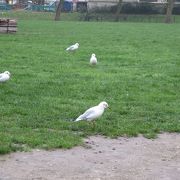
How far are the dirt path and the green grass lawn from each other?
358 millimetres

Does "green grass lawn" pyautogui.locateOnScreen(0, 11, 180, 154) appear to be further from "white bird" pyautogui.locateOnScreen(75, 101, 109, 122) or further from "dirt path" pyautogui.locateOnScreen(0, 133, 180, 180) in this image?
"dirt path" pyautogui.locateOnScreen(0, 133, 180, 180)

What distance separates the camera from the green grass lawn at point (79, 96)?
9812mm

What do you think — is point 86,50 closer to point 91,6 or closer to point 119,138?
point 119,138

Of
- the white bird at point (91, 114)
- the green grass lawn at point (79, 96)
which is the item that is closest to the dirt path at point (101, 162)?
the green grass lawn at point (79, 96)

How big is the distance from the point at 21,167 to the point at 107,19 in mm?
70041

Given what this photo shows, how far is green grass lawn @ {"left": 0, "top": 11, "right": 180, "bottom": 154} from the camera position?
9812 millimetres

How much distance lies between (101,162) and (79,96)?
490 centimetres

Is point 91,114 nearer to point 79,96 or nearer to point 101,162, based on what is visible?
point 101,162

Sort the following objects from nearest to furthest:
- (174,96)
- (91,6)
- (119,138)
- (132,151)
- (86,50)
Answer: (132,151), (119,138), (174,96), (86,50), (91,6)

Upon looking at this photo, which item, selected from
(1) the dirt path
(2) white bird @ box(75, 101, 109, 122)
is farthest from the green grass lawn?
(1) the dirt path

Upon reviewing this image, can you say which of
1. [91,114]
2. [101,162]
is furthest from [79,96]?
[101,162]

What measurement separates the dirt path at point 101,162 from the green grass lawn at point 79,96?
0.36 metres

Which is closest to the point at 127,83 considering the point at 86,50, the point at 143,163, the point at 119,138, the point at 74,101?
the point at 74,101

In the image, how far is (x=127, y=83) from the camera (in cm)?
1526
